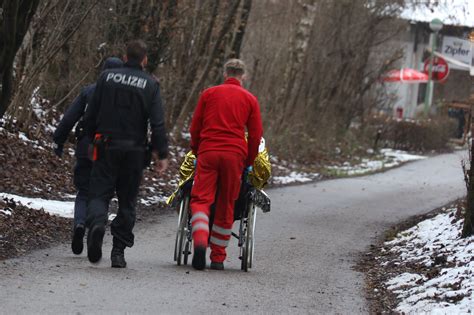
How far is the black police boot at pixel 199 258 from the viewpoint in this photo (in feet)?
32.1

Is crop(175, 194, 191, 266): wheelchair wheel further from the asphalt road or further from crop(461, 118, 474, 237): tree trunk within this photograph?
crop(461, 118, 474, 237): tree trunk

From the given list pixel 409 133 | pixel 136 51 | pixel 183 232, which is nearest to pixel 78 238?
pixel 183 232

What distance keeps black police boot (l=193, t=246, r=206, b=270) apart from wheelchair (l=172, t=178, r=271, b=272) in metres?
0.26

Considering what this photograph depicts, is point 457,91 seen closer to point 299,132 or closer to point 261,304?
point 299,132

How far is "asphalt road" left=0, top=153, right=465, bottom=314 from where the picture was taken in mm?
7895

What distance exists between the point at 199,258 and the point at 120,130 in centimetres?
141

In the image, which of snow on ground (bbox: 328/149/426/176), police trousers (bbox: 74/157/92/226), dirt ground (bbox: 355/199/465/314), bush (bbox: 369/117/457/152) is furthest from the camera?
bush (bbox: 369/117/457/152)

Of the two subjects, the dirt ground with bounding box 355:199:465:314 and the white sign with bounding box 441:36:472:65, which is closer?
the dirt ground with bounding box 355:199:465:314

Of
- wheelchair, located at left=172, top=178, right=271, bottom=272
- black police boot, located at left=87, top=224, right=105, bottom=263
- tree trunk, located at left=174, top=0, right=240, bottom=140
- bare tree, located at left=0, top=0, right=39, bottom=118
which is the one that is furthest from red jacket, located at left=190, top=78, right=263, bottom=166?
tree trunk, located at left=174, top=0, right=240, bottom=140

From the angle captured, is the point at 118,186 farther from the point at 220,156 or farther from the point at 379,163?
the point at 379,163

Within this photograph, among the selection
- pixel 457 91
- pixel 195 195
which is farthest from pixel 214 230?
pixel 457 91

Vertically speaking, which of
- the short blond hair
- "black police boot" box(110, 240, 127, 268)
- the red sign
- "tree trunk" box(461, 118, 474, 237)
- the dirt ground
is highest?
the red sign

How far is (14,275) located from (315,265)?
3.66m

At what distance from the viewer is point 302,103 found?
3080 centimetres
